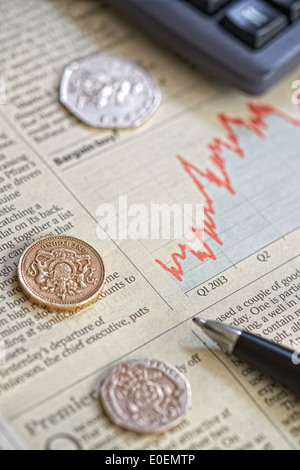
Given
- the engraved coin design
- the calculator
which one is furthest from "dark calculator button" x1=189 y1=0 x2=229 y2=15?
the engraved coin design

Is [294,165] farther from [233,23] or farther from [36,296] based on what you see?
[36,296]

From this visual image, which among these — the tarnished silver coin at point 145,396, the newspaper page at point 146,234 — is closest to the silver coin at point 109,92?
the newspaper page at point 146,234

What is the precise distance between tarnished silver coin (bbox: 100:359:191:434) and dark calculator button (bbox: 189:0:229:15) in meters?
0.32

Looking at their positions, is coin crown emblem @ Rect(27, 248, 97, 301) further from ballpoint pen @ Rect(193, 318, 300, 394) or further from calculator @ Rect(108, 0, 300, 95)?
calculator @ Rect(108, 0, 300, 95)

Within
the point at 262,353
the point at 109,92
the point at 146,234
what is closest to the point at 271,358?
the point at 262,353

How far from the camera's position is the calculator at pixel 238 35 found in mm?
525

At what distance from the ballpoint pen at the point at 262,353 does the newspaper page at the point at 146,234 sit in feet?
0.04

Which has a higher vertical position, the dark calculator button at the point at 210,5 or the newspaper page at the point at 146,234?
the dark calculator button at the point at 210,5

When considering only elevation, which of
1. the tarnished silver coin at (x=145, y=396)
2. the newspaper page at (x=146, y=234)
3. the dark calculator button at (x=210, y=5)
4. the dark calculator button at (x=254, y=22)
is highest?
the dark calculator button at (x=210, y=5)

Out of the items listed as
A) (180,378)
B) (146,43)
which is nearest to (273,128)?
(146,43)

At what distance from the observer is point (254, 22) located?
1.73ft

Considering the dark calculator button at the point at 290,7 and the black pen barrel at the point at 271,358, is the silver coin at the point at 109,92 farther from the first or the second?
the black pen barrel at the point at 271,358

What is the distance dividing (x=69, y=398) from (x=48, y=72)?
0.31m

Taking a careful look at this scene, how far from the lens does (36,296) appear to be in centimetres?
41
